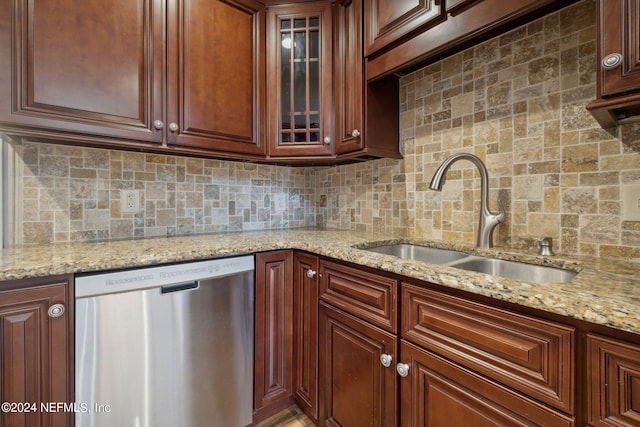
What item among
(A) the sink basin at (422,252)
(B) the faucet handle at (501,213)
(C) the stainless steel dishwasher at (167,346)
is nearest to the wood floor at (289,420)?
(C) the stainless steel dishwasher at (167,346)

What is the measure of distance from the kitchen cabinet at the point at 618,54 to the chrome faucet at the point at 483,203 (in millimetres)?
488

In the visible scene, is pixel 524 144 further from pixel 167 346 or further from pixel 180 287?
pixel 167 346

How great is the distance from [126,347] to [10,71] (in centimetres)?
113

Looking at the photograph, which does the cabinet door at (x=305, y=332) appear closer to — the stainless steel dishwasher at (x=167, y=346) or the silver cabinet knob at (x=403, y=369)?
the stainless steel dishwasher at (x=167, y=346)

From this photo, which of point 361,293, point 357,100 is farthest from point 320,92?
point 361,293

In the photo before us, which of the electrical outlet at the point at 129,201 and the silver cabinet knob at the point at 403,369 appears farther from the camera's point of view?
the electrical outlet at the point at 129,201

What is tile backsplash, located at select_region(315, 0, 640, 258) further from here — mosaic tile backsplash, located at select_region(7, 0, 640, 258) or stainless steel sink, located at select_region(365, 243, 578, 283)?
stainless steel sink, located at select_region(365, 243, 578, 283)

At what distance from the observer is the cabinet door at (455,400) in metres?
0.66

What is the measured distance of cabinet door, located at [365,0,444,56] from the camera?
115 cm

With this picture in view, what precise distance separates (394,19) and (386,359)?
4.69 feet

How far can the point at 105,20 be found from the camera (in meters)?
1.23

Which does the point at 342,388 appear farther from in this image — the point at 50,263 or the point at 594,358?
the point at 50,263

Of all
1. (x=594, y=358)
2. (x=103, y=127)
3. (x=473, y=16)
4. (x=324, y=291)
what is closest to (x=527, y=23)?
(x=473, y=16)

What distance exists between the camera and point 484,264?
1202 mm
